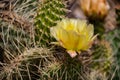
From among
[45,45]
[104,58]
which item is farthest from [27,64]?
[104,58]

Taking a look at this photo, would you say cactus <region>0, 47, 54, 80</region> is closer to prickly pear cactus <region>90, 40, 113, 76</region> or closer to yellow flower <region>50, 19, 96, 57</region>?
yellow flower <region>50, 19, 96, 57</region>

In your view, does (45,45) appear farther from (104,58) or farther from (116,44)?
(116,44)

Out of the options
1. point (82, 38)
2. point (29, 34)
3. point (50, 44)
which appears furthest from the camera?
point (29, 34)

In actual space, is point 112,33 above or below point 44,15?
below

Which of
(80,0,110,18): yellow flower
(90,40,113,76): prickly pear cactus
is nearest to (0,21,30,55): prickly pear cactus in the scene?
(90,40,113,76): prickly pear cactus

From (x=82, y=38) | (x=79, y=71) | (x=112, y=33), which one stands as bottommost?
(x=112, y=33)

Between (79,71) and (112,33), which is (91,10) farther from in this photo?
(79,71)

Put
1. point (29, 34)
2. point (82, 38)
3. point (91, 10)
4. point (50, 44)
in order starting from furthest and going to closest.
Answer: point (91, 10), point (29, 34), point (50, 44), point (82, 38)

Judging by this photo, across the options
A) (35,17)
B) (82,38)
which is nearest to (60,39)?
(82,38)
